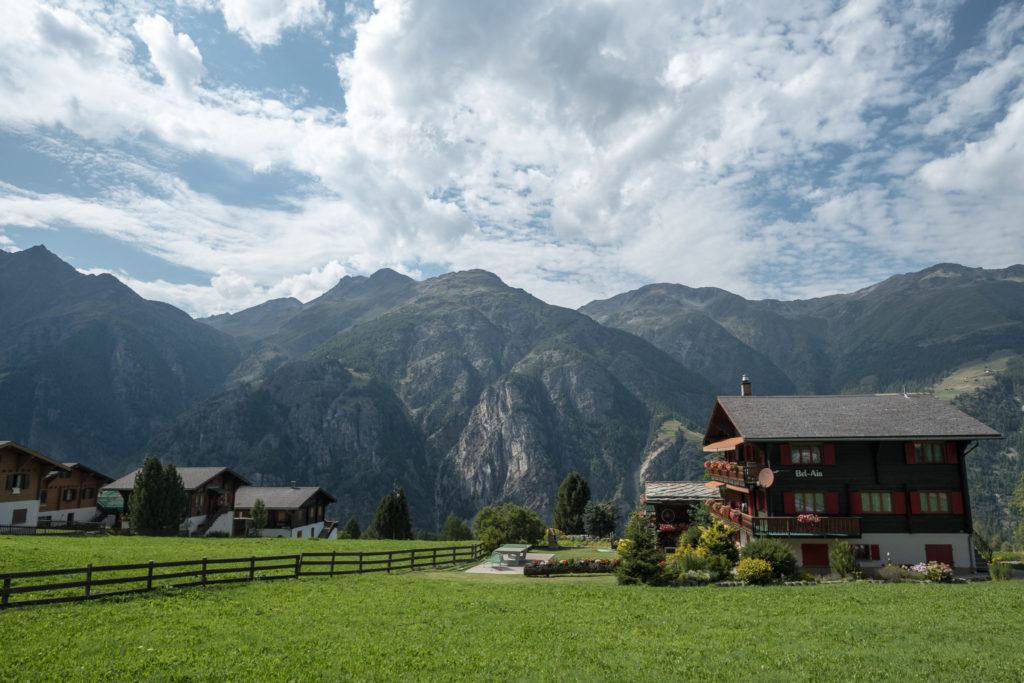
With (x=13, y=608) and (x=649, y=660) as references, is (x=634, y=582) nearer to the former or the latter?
(x=649, y=660)

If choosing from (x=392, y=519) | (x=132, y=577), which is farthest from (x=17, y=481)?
(x=132, y=577)

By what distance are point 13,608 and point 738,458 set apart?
134 feet

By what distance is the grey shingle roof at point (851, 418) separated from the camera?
3372cm

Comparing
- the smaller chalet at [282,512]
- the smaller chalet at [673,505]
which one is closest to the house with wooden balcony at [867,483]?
the smaller chalet at [673,505]

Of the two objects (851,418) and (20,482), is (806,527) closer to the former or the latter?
(851,418)

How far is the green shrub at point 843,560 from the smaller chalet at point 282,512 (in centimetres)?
5890

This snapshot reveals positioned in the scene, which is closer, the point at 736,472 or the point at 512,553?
the point at 736,472

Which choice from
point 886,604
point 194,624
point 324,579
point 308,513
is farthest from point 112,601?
point 308,513

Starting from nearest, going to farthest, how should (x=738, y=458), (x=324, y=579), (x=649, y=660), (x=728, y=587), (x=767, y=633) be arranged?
(x=649, y=660) < (x=767, y=633) < (x=728, y=587) < (x=324, y=579) < (x=738, y=458)

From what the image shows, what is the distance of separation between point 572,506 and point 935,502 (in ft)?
145

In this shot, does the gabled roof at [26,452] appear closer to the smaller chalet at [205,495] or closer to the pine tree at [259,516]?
the smaller chalet at [205,495]

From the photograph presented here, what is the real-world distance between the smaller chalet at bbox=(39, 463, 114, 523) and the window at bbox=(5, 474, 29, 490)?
4127 mm

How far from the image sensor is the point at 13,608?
18750 mm

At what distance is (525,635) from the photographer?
1755cm
